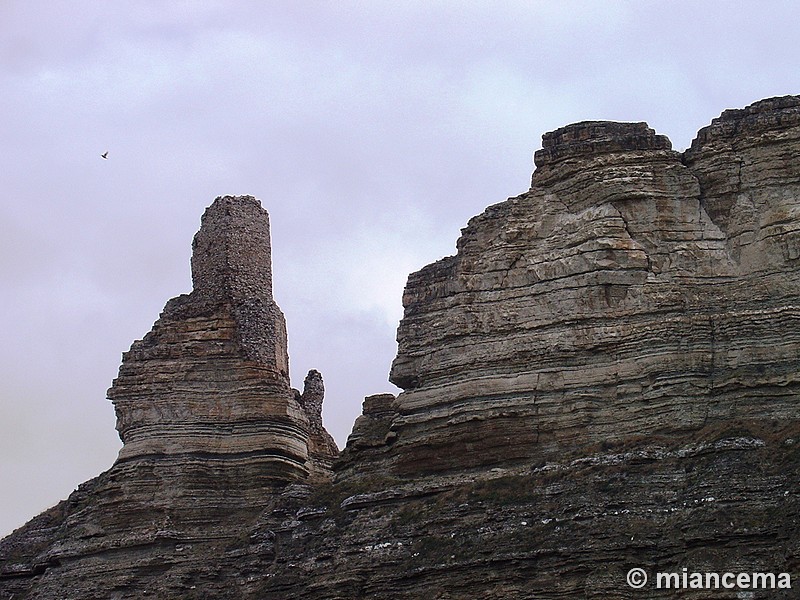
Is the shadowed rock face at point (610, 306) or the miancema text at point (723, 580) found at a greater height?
the shadowed rock face at point (610, 306)

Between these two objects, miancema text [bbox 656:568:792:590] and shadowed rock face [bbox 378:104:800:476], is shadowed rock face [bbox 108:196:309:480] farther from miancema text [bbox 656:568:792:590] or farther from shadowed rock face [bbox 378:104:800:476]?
miancema text [bbox 656:568:792:590]

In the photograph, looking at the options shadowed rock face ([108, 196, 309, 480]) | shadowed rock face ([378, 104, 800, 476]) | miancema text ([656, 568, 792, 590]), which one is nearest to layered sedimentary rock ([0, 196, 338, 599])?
shadowed rock face ([108, 196, 309, 480])

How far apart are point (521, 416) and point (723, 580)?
10535mm

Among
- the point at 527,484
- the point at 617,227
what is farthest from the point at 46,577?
the point at 617,227

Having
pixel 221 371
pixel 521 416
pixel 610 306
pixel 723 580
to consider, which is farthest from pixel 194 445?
pixel 723 580

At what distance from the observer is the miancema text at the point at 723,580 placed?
43.9 metres

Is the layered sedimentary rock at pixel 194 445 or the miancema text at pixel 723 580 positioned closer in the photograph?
the miancema text at pixel 723 580

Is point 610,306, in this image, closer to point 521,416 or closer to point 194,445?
point 521,416

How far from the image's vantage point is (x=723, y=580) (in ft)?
147

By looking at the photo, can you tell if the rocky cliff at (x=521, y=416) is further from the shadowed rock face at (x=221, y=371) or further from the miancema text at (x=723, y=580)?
the miancema text at (x=723, y=580)

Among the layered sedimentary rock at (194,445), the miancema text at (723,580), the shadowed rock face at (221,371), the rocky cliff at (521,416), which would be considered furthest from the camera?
the shadowed rock face at (221,371)

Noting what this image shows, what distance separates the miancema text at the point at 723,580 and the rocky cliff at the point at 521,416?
0.22 metres

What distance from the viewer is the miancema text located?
43906 mm

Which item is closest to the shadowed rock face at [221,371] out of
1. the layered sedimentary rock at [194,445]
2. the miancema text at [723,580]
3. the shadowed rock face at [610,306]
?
the layered sedimentary rock at [194,445]
